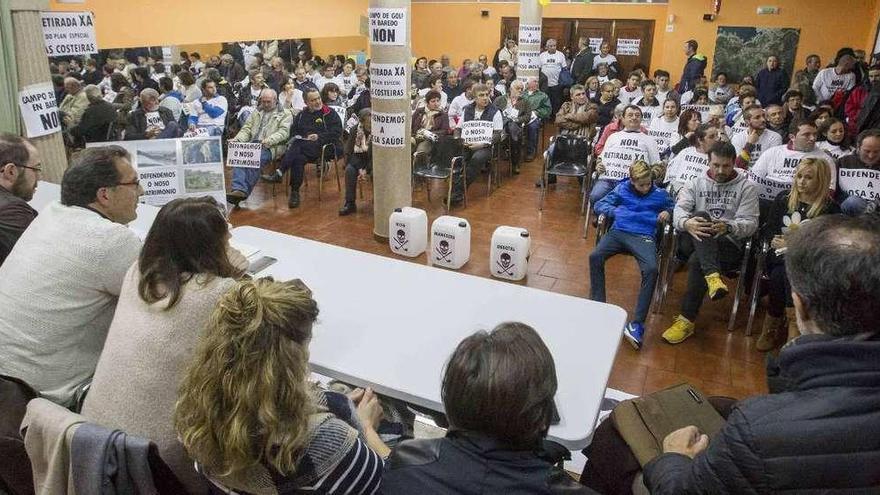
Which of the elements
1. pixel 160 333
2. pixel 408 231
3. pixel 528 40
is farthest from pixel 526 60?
pixel 160 333

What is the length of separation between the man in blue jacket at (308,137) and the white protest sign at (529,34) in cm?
352

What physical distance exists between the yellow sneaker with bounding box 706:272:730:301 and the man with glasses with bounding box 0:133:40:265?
11.3 feet

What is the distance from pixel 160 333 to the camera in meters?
1.56

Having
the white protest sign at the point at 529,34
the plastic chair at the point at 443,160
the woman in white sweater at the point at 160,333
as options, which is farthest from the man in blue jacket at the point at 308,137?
the woman in white sweater at the point at 160,333

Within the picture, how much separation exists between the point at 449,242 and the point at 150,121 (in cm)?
368

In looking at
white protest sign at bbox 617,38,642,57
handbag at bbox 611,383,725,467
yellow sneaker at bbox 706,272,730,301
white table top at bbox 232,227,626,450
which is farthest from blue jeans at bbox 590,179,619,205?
white protest sign at bbox 617,38,642,57

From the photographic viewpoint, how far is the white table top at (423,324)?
173cm

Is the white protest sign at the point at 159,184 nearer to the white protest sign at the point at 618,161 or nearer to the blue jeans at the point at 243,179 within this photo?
the blue jeans at the point at 243,179

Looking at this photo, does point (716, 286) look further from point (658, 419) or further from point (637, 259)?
point (658, 419)

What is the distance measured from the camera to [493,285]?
235 centimetres

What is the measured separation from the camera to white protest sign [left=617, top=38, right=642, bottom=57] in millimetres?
12609

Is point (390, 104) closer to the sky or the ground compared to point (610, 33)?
closer to the ground

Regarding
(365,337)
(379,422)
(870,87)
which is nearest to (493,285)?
(365,337)

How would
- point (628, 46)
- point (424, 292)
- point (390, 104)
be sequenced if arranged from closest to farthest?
point (424, 292)
point (390, 104)
point (628, 46)
